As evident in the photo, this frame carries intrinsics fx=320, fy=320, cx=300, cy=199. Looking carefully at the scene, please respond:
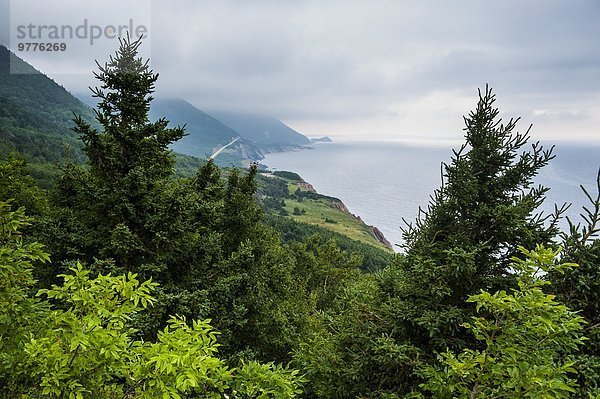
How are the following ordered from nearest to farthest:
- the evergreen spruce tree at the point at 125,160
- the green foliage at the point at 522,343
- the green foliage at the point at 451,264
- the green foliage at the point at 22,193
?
the green foliage at the point at 522,343, the green foliage at the point at 451,264, the evergreen spruce tree at the point at 125,160, the green foliage at the point at 22,193

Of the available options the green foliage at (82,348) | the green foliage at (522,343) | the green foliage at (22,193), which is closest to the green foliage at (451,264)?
the green foliage at (522,343)

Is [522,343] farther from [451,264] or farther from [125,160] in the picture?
[125,160]

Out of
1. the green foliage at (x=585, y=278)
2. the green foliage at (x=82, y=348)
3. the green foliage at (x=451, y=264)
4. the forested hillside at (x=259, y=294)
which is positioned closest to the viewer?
the green foliage at (x=82, y=348)

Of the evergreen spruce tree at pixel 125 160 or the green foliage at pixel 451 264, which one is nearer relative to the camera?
the green foliage at pixel 451 264

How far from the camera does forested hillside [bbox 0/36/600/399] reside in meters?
3.68

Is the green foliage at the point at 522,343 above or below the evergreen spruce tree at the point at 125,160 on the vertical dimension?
below

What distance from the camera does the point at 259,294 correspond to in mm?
12992

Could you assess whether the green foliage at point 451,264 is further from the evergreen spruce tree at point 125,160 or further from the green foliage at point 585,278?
the evergreen spruce tree at point 125,160

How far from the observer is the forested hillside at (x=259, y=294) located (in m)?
3.68

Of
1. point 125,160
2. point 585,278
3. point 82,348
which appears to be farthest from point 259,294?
point 585,278

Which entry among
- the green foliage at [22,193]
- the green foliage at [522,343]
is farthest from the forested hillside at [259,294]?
the green foliage at [22,193]

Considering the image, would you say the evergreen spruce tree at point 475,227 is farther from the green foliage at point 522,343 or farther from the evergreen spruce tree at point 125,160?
the evergreen spruce tree at point 125,160

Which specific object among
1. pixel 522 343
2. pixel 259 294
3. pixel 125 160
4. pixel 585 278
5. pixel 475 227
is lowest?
pixel 259 294

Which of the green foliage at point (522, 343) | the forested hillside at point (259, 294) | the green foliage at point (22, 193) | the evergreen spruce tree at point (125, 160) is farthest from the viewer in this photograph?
the green foliage at point (22, 193)
